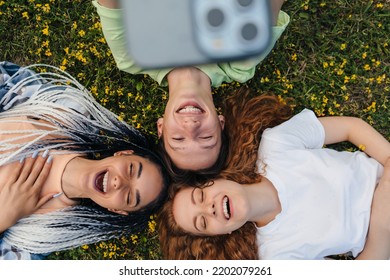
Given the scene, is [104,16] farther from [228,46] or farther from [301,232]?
[301,232]

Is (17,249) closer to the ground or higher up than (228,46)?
closer to the ground

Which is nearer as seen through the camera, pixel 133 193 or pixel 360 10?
pixel 133 193

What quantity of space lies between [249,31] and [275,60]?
68cm

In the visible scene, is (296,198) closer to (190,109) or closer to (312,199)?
(312,199)

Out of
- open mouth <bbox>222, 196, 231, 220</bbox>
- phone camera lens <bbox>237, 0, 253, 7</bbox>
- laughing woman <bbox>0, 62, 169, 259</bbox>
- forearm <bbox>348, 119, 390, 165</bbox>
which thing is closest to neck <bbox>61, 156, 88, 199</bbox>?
laughing woman <bbox>0, 62, 169, 259</bbox>

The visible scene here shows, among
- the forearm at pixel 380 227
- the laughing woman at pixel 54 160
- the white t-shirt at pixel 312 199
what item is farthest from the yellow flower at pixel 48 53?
the forearm at pixel 380 227

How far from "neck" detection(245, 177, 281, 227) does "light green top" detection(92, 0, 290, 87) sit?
50 centimetres

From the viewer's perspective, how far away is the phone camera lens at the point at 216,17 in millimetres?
1745

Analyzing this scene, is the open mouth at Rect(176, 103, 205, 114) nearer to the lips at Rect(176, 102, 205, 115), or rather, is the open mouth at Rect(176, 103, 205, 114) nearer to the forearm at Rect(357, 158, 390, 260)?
the lips at Rect(176, 102, 205, 115)

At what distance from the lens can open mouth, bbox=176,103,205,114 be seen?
166 centimetres

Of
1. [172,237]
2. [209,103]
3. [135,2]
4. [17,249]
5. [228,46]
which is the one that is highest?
[135,2]
